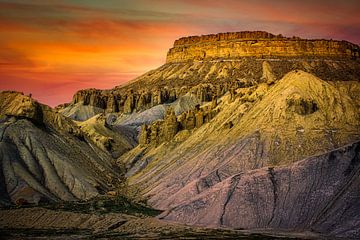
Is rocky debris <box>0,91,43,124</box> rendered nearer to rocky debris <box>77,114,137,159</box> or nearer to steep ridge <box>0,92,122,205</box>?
steep ridge <box>0,92,122,205</box>

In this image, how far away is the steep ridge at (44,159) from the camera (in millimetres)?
121312

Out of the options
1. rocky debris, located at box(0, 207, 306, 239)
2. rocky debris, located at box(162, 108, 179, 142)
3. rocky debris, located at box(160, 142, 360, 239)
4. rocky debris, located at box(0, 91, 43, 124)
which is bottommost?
rocky debris, located at box(0, 207, 306, 239)

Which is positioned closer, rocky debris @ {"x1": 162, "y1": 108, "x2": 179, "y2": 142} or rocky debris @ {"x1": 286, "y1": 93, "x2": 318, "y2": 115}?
rocky debris @ {"x1": 286, "y1": 93, "x2": 318, "y2": 115}

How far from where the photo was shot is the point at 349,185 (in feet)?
299

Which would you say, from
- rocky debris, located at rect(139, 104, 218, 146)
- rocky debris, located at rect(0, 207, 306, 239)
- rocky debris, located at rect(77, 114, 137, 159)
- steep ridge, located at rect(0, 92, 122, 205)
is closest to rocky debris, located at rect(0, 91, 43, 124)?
steep ridge, located at rect(0, 92, 122, 205)

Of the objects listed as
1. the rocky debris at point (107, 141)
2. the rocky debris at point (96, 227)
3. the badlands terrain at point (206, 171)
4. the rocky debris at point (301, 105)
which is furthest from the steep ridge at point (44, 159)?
the rocky debris at point (301, 105)

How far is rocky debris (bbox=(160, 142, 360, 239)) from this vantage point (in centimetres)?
8888

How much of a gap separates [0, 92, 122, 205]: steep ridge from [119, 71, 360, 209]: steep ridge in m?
9.81

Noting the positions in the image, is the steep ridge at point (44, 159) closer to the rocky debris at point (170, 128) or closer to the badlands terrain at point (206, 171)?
the badlands terrain at point (206, 171)

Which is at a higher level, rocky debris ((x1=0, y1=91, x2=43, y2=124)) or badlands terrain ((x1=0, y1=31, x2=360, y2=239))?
rocky debris ((x1=0, y1=91, x2=43, y2=124))

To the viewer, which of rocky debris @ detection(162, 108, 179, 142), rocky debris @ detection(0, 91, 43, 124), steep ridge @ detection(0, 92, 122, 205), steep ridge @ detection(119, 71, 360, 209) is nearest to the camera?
steep ridge @ detection(119, 71, 360, 209)

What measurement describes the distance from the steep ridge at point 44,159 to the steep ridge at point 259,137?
32.2ft

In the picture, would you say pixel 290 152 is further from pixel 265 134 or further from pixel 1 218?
pixel 1 218

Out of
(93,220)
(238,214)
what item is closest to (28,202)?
(93,220)
